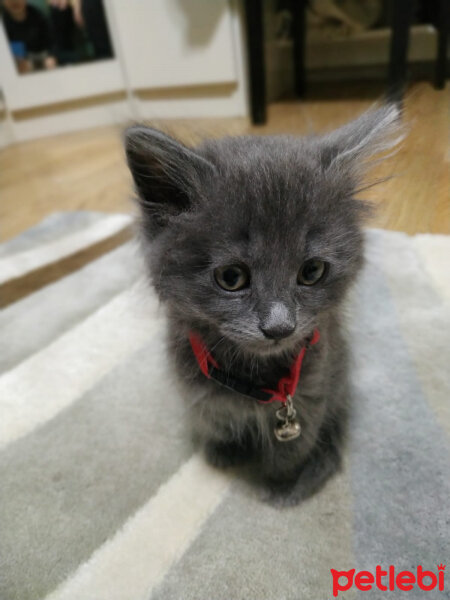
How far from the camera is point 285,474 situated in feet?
2.59

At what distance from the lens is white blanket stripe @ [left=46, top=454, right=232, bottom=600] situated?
0.68 meters

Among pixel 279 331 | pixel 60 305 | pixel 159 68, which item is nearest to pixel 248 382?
pixel 279 331

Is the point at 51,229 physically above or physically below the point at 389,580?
above

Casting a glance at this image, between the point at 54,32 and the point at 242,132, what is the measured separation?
8.33 feet

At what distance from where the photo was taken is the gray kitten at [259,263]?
23.2 inches

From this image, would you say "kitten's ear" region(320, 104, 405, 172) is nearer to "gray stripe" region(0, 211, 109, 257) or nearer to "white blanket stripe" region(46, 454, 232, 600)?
"white blanket stripe" region(46, 454, 232, 600)

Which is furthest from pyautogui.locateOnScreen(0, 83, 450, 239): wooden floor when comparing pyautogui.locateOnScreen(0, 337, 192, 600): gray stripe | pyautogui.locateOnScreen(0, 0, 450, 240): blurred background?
pyautogui.locateOnScreen(0, 337, 192, 600): gray stripe

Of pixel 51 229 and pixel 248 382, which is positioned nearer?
pixel 248 382

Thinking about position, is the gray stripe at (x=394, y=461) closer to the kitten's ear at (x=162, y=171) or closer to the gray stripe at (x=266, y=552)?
the gray stripe at (x=266, y=552)

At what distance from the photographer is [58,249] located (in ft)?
5.07

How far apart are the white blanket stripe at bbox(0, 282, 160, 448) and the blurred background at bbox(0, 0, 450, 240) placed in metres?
0.75

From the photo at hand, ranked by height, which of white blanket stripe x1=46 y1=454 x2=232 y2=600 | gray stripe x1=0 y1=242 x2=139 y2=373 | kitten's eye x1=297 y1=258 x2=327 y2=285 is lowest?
white blanket stripe x1=46 y1=454 x2=232 y2=600

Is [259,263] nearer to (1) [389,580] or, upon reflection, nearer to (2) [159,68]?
(1) [389,580]

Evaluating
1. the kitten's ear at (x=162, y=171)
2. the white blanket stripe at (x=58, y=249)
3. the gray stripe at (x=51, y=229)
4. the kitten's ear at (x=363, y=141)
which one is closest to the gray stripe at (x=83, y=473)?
the kitten's ear at (x=162, y=171)
